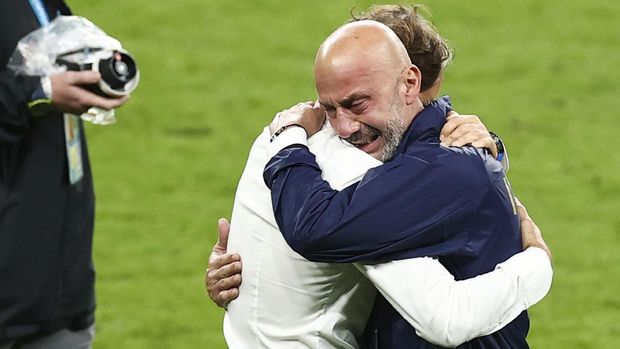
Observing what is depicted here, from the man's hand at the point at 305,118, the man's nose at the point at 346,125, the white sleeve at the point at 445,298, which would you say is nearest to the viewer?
the white sleeve at the point at 445,298

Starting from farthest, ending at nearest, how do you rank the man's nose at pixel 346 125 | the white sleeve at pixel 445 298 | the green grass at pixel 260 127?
the green grass at pixel 260 127
the man's nose at pixel 346 125
the white sleeve at pixel 445 298

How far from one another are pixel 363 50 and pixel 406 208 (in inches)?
13.4

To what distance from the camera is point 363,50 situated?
2.86 metres

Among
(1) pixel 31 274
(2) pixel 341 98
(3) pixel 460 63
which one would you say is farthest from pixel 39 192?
(3) pixel 460 63

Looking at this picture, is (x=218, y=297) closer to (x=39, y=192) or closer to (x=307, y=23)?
(x=39, y=192)

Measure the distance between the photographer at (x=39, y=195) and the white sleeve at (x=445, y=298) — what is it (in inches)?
54.7

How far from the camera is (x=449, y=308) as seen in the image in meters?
2.77

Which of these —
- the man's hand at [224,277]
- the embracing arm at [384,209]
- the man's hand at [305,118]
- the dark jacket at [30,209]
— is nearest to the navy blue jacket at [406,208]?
the embracing arm at [384,209]

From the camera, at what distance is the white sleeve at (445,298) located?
109 inches

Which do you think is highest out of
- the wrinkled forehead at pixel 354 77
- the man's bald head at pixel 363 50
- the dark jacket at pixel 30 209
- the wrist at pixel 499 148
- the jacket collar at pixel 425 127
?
the man's bald head at pixel 363 50

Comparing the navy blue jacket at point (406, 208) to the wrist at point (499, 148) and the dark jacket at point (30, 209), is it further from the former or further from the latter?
the dark jacket at point (30, 209)

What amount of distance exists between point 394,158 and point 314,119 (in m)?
0.24

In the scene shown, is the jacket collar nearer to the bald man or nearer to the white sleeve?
the bald man

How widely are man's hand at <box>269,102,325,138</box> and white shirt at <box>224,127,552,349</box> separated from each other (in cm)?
2
